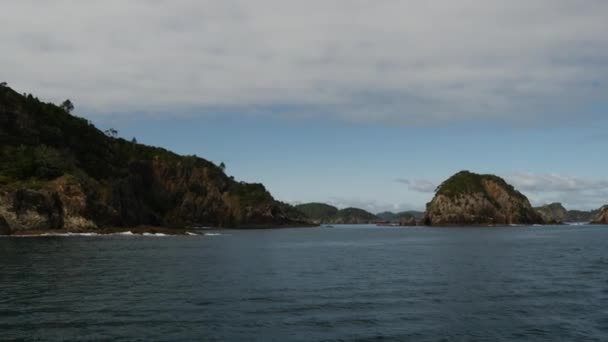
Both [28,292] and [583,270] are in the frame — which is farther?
[583,270]

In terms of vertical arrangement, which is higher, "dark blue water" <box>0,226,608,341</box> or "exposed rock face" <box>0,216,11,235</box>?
"exposed rock face" <box>0,216,11,235</box>

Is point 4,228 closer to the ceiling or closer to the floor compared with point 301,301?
closer to the ceiling

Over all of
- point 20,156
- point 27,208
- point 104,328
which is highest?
point 20,156

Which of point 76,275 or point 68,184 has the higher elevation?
point 68,184

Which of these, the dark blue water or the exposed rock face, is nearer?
the dark blue water

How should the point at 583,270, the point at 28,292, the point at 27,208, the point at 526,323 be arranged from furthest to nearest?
the point at 27,208, the point at 583,270, the point at 28,292, the point at 526,323

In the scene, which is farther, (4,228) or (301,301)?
(4,228)

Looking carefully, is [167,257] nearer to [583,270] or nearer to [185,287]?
[185,287]

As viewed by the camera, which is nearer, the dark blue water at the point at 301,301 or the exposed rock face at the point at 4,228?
the dark blue water at the point at 301,301

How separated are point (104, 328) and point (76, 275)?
1003 inches

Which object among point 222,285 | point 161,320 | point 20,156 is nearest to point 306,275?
point 222,285

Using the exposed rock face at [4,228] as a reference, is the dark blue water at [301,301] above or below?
below

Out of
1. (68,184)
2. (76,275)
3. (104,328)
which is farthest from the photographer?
(68,184)

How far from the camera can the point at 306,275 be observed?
2159 inches
